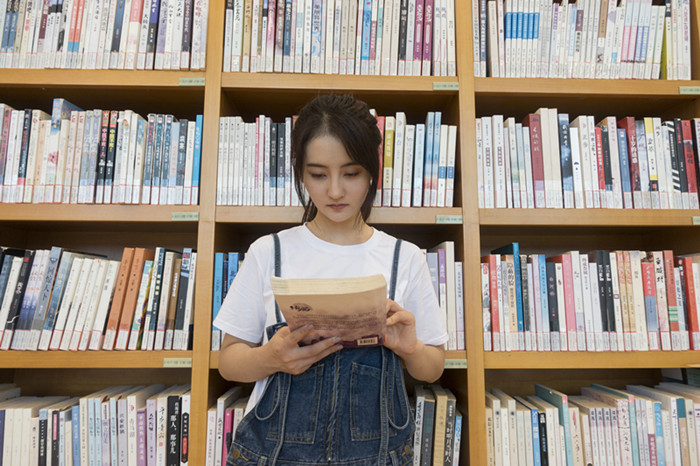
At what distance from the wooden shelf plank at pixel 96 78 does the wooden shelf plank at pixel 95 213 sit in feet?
1.34

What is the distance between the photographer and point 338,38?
1.51 metres

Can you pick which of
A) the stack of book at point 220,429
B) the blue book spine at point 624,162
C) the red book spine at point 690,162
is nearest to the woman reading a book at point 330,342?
the stack of book at point 220,429

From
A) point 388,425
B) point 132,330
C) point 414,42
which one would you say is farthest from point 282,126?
point 388,425

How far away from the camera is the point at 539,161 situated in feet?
4.85

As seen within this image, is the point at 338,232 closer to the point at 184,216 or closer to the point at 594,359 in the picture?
the point at 184,216

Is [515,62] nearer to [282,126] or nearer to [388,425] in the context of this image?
[282,126]

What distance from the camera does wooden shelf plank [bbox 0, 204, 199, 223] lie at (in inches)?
55.3

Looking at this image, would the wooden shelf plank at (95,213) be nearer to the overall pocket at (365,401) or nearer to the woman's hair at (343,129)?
the woman's hair at (343,129)

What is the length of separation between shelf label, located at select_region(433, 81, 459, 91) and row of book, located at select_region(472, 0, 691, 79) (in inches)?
3.9

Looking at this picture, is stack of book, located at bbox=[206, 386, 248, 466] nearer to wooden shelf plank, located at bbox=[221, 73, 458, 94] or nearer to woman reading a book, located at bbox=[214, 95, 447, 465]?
woman reading a book, located at bbox=[214, 95, 447, 465]

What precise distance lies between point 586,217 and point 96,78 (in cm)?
167

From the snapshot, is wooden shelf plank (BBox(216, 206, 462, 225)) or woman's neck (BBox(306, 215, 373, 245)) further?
wooden shelf plank (BBox(216, 206, 462, 225))

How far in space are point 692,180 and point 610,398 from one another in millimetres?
765

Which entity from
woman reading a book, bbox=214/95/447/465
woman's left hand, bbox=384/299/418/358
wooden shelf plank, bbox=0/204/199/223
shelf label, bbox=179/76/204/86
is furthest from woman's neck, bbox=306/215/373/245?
shelf label, bbox=179/76/204/86
